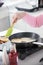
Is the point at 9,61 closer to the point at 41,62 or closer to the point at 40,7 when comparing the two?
the point at 41,62

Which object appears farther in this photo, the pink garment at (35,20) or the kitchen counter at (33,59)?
the pink garment at (35,20)

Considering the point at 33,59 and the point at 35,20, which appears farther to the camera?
the point at 35,20

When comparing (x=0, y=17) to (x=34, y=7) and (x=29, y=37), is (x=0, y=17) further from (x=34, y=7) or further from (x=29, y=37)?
(x=29, y=37)

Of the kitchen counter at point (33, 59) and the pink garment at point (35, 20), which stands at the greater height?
the pink garment at point (35, 20)

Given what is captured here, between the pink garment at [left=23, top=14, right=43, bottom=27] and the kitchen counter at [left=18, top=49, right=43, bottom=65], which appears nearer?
the kitchen counter at [left=18, top=49, right=43, bottom=65]

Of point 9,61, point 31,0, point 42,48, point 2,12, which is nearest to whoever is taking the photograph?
point 9,61

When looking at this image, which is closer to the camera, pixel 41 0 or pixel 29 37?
pixel 29 37

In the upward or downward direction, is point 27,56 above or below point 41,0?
below

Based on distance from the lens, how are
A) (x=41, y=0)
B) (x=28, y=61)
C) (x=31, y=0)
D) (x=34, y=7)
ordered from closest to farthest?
(x=28, y=61), (x=41, y=0), (x=34, y=7), (x=31, y=0)

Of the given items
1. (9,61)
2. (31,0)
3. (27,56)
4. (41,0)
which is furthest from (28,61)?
(31,0)

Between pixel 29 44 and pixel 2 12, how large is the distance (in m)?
1.22

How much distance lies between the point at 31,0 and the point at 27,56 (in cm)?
114

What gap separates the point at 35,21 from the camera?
143 centimetres

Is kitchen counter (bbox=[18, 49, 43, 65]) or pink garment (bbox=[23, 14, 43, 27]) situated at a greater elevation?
pink garment (bbox=[23, 14, 43, 27])
